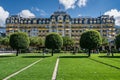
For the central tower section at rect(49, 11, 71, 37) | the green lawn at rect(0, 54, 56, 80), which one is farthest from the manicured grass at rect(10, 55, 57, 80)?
the central tower section at rect(49, 11, 71, 37)

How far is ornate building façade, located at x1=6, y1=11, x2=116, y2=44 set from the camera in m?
181

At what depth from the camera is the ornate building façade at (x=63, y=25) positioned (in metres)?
181

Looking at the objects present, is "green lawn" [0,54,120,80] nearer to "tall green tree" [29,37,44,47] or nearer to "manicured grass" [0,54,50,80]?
"manicured grass" [0,54,50,80]

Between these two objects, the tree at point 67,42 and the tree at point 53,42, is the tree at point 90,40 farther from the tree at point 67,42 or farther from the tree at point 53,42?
the tree at point 67,42

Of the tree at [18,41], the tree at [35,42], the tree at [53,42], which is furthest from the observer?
the tree at [35,42]

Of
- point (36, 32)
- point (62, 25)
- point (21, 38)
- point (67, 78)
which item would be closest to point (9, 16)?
point (36, 32)

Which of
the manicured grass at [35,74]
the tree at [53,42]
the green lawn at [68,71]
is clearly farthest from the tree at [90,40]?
the manicured grass at [35,74]

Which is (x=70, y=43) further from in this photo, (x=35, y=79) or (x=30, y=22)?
(x=35, y=79)

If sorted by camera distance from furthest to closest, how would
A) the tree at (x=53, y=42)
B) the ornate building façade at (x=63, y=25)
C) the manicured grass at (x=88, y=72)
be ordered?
the ornate building façade at (x=63, y=25) → the tree at (x=53, y=42) → the manicured grass at (x=88, y=72)

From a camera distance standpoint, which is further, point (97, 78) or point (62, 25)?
point (62, 25)

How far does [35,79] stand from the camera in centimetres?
1914

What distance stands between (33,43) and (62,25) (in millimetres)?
36089

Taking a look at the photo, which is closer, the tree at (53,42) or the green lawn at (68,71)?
the green lawn at (68,71)

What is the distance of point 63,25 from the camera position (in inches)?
7101
